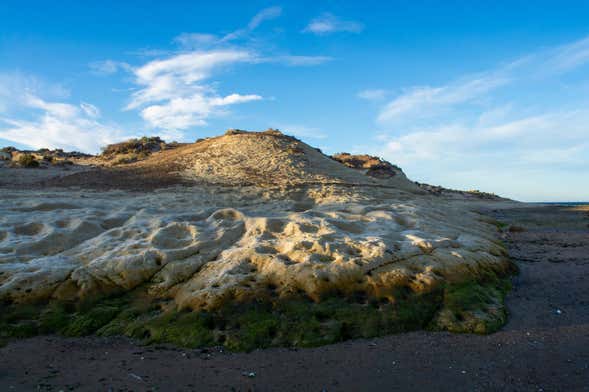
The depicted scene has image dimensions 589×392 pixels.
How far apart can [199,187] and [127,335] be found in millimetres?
11298

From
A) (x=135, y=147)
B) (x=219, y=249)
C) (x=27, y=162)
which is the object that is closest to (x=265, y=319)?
(x=219, y=249)

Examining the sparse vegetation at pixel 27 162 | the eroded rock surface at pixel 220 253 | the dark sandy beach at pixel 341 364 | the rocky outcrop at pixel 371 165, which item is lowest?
the dark sandy beach at pixel 341 364

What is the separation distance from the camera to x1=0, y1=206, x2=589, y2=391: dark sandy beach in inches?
236

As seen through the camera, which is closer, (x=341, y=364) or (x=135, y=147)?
(x=341, y=364)

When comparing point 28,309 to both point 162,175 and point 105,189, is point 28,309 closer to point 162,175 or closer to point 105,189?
point 105,189

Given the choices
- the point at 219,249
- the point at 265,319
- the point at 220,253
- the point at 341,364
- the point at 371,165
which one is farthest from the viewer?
the point at 371,165

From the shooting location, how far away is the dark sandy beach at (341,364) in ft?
19.7

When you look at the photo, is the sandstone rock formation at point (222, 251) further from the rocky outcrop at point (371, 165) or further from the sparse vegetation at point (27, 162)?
the rocky outcrop at point (371, 165)

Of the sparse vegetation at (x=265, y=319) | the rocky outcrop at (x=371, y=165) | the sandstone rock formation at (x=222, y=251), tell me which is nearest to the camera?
the sparse vegetation at (x=265, y=319)

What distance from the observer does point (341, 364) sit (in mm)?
6574

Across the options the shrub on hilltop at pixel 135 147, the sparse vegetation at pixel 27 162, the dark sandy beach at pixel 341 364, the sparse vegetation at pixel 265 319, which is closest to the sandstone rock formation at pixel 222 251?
the sparse vegetation at pixel 265 319

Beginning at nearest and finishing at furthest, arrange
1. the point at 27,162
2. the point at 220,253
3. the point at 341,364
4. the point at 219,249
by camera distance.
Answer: the point at 341,364
the point at 220,253
the point at 219,249
the point at 27,162

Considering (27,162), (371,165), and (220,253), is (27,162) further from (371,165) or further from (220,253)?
(371,165)

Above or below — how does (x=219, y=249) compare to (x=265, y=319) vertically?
above
